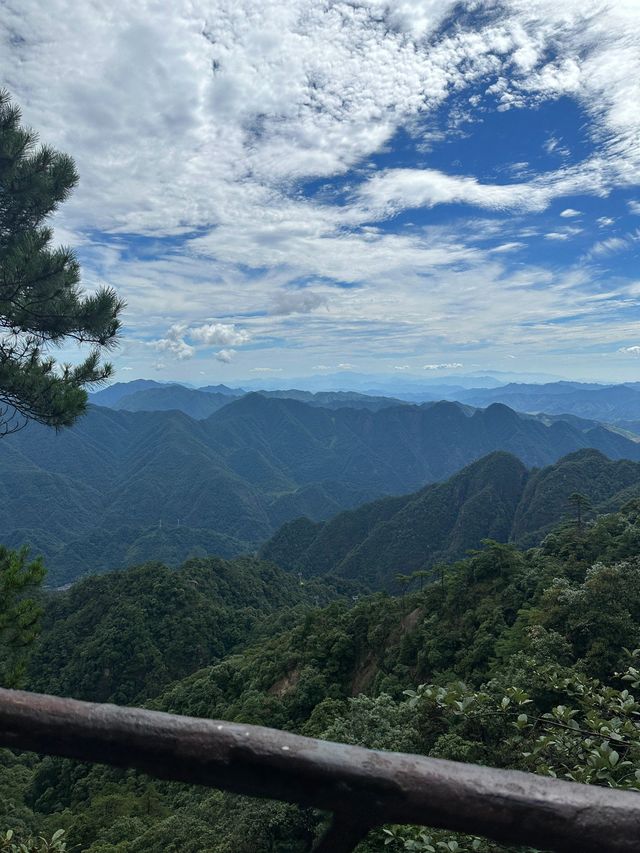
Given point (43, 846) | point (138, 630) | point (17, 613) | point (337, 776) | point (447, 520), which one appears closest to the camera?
point (337, 776)

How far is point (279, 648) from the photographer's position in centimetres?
3338

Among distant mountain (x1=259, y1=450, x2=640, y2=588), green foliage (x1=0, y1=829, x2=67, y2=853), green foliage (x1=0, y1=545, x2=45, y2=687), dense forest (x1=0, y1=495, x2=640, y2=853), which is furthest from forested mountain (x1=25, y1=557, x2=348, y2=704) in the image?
distant mountain (x1=259, y1=450, x2=640, y2=588)

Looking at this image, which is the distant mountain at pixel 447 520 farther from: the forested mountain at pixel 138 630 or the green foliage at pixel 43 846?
the green foliage at pixel 43 846

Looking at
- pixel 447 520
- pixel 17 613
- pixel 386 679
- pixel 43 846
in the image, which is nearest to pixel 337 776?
pixel 43 846

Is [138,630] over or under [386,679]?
under

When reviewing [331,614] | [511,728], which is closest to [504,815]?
[511,728]

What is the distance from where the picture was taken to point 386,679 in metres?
20.7

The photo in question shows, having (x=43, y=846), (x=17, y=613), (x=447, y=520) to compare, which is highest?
(x=43, y=846)

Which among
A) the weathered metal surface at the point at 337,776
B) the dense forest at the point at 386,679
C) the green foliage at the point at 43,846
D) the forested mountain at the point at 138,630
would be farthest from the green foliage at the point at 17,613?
the forested mountain at the point at 138,630

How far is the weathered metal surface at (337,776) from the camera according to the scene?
3.59 feet

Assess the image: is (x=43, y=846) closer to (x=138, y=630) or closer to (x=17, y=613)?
(x=17, y=613)

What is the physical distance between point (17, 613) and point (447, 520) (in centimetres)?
12986

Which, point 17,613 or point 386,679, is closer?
point 17,613

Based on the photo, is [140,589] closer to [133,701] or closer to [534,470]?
[133,701]
